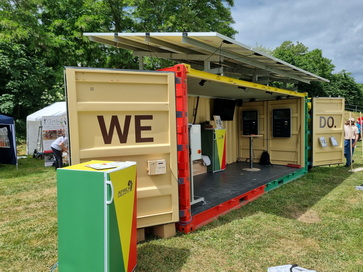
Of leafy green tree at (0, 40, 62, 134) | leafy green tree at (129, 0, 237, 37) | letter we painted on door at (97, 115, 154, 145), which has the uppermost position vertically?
leafy green tree at (129, 0, 237, 37)

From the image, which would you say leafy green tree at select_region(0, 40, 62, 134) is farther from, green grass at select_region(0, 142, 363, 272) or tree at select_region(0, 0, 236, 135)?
green grass at select_region(0, 142, 363, 272)

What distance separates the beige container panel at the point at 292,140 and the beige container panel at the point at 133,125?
204 inches

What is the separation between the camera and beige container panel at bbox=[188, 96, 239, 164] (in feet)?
23.3

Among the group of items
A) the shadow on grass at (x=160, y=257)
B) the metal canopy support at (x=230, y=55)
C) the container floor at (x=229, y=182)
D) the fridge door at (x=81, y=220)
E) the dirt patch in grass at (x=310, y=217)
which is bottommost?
the dirt patch in grass at (x=310, y=217)

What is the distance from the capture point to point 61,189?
7.98 feet

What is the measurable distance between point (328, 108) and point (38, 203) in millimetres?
7838

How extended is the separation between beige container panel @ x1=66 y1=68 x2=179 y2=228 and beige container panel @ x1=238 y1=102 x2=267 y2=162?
17.7ft

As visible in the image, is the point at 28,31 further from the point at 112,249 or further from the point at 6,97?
the point at 112,249

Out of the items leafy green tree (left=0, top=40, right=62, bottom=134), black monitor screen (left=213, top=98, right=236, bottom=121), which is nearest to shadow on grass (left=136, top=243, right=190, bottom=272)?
black monitor screen (left=213, top=98, right=236, bottom=121)

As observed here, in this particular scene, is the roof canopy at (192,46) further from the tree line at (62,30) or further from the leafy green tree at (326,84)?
the leafy green tree at (326,84)

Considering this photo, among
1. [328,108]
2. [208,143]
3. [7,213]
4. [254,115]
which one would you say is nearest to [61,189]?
[7,213]

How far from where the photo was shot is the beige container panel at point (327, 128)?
7.39m

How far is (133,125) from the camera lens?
331cm

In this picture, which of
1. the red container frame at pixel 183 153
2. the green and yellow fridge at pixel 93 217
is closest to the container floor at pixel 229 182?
the red container frame at pixel 183 153
